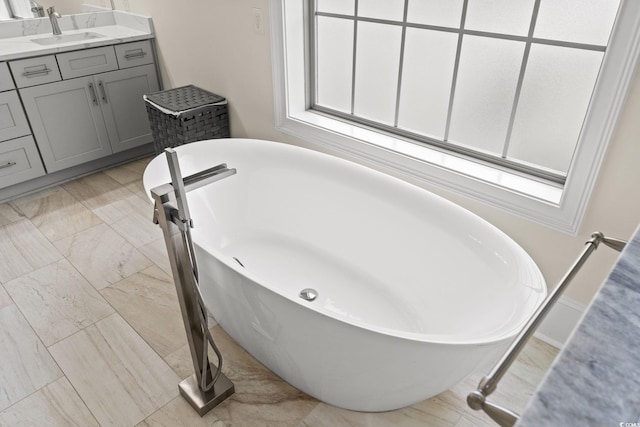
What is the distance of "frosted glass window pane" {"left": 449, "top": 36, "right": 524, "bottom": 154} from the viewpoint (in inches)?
81.1

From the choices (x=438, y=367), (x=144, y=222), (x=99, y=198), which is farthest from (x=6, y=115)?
(x=438, y=367)

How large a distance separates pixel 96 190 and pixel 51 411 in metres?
1.78

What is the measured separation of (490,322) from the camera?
1391mm

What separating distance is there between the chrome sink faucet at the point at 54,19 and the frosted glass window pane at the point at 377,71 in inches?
84.0

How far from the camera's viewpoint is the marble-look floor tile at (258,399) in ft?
5.17

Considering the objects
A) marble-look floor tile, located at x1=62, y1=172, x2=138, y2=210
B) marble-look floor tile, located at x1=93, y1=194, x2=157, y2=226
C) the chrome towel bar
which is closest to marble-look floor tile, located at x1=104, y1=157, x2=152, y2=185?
marble-look floor tile, located at x1=62, y1=172, x2=138, y2=210

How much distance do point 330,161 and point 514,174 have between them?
0.82m

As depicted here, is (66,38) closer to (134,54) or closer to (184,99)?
(134,54)

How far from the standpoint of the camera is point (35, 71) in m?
2.72

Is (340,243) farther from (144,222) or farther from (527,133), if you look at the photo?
(144,222)

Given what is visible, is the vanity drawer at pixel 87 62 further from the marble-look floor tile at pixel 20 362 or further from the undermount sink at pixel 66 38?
the marble-look floor tile at pixel 20 362

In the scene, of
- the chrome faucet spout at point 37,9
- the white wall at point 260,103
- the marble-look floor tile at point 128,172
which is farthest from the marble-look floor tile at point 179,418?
the chrome faucet spout at point 37,9

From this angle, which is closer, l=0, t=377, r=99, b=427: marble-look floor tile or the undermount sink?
l=0, t=377, r=99, b=427: marble-look floor tile

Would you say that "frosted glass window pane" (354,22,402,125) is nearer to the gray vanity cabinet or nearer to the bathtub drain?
the bathtub drain
